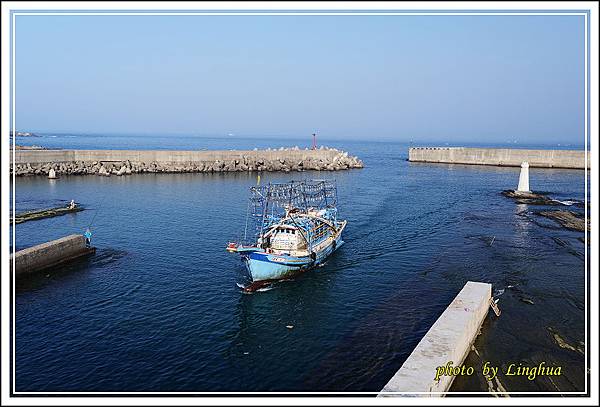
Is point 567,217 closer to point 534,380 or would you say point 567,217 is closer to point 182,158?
point 534,380

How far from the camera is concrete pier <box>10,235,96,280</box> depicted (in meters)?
30.0

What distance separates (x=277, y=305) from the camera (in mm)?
26750

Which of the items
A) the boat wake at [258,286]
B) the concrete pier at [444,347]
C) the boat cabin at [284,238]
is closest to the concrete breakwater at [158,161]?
the boat cabin at [284,238]

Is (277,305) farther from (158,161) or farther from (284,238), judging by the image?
(158,161)

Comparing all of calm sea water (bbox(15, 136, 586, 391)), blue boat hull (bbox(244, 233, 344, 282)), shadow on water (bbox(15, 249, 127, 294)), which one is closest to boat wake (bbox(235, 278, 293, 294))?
blue boat hull (bbox(244, 233, 344, 282))

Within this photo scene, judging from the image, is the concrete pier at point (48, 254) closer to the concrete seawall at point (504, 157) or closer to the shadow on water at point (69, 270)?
the shadow on water at point (69, 270)

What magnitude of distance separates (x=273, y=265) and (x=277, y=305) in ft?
11.1

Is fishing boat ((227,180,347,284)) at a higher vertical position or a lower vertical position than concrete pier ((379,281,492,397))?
higher

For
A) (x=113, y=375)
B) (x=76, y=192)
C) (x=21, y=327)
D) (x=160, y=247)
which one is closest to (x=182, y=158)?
(x=76, y=192)

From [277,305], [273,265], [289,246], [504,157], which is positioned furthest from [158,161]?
[504,157]

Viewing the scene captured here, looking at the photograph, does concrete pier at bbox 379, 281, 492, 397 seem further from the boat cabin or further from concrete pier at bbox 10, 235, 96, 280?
concrete pier at bbox 10, 235, 96, 280

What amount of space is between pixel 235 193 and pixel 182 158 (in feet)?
103

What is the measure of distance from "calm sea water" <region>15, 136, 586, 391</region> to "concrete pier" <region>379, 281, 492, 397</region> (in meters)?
1.08

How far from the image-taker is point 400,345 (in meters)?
21.5
